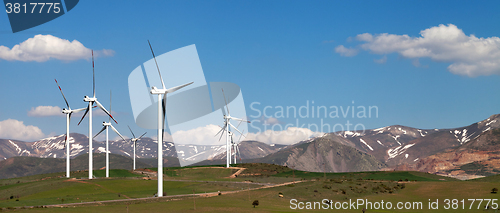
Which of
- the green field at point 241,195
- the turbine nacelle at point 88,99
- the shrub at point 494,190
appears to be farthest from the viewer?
the turbine nacelle at point 88,99

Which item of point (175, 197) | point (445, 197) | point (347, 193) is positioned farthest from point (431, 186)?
point (175, 197)

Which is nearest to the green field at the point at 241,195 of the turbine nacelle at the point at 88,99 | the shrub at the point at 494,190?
the shrub at the point at 494,190

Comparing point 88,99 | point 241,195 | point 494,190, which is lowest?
point 494,190

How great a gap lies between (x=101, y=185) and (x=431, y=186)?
77298 millimetres

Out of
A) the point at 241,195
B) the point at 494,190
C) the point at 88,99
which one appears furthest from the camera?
the point at 88,99

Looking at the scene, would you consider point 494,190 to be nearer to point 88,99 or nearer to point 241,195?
point 241,195

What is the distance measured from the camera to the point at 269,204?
6944 cm

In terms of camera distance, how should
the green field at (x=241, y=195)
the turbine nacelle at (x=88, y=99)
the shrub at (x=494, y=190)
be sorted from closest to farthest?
the green field at (x=241, y=195), the shrub at (x=494, y=190), the turbine nacelle at (x=88, y=99)

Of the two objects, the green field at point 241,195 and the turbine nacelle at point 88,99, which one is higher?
the turbine nacelle at point 88,99

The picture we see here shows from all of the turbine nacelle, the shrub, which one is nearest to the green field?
the shrub

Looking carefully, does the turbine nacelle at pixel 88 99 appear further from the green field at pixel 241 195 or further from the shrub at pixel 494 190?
the shrub at pixel 494 190

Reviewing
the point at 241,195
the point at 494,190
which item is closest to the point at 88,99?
the point at 241,195

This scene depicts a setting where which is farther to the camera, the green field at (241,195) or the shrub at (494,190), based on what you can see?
the shrub at (494,190)

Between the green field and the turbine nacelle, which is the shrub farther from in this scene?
the turbine nacelle
